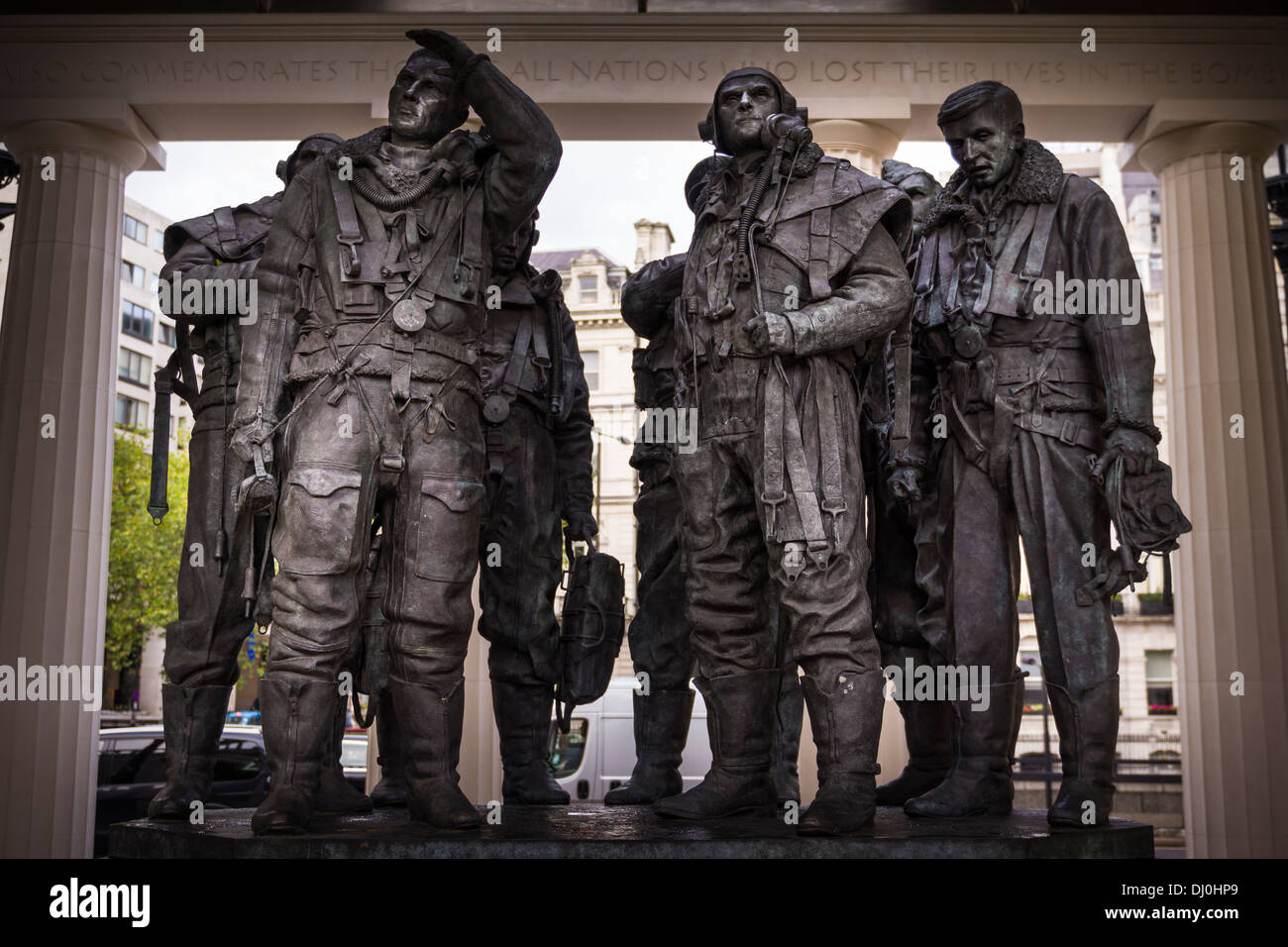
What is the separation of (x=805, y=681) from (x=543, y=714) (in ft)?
8.16

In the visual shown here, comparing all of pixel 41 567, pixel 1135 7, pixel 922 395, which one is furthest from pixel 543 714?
pixel 1135 7

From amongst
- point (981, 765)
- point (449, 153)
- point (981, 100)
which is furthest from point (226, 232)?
point (981, 765)

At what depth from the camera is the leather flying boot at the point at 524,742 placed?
716cm

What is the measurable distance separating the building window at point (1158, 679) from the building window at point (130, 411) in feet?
116

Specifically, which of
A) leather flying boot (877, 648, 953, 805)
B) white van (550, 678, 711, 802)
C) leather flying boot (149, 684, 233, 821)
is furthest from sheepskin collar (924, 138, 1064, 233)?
white van (550, 678, 711, 802)

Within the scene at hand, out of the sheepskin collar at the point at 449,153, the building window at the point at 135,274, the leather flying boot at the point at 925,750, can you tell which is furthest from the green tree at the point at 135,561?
the sheepskin collar at the point at 449,153

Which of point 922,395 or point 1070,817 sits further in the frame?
point 922,395

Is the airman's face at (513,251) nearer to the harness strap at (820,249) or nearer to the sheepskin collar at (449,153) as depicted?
the sheepskin collar at (449,153)

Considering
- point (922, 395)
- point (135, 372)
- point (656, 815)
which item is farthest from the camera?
point (135, 372)

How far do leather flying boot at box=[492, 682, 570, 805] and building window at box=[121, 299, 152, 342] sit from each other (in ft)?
138

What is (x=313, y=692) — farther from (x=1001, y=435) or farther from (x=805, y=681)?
(x=1001, y=435)

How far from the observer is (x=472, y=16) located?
12.6 meters

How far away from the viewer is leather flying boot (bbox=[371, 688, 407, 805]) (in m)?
6.92

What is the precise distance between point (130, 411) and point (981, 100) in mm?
43701
